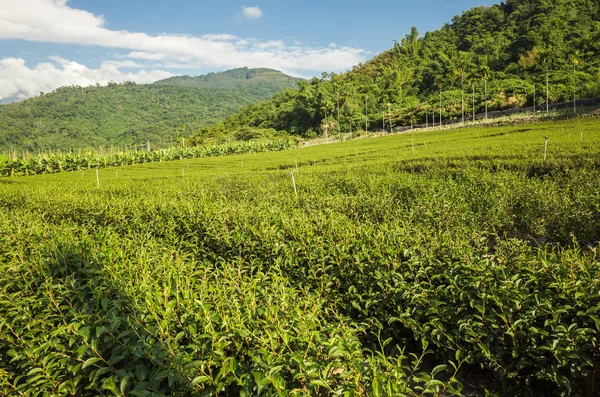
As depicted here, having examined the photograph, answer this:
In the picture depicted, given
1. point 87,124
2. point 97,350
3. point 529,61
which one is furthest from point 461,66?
point 87,124

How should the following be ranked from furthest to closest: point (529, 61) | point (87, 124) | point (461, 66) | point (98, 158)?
point (87, 124), point (461, 66), point (529, 61), point (98, 158)

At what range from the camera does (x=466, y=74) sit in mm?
79312

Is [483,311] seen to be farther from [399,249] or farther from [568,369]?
[399,249]

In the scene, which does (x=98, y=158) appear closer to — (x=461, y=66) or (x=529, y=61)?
(x=461, y=66)

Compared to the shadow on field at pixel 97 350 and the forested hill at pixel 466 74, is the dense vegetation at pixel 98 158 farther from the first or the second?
the shadow on field at pixel 97 350

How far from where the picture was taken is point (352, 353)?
2410 millimetres

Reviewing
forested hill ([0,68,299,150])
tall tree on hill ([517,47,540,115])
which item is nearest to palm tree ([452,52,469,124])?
tall tree on hill ([517,47,540,115])

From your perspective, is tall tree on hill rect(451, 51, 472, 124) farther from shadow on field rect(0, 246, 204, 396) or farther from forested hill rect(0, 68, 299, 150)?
shadow on field rect(0, 246, 204, 396)

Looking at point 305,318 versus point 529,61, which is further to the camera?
point 529,61

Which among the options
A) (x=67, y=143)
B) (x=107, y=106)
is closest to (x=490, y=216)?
→ (x=67, y=143)

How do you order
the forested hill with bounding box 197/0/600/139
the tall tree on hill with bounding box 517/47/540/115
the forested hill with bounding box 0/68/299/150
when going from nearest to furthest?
the forested hill with bounding box 197/0/600/139 < the tall tree on hill with bounding box 517/47/540/115 < the forested hill with bounding box 0/68/299/150

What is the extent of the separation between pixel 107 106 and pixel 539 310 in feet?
724

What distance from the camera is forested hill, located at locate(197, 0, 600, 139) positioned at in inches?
2714

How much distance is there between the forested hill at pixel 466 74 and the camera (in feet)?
226
